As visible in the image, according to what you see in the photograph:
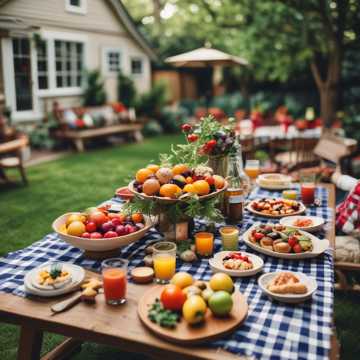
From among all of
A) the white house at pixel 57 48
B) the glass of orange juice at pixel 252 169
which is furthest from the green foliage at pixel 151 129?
the glass of orange juice at pixel 252 169

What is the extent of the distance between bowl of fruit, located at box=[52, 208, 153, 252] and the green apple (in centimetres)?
71

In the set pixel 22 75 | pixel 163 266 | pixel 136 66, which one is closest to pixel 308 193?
pixel 163 266

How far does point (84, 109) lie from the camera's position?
457 inches

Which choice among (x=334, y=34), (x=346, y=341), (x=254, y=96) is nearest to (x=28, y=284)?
(x=346, y=341)

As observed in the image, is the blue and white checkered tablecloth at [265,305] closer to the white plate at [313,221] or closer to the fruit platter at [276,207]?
the white plate at [313,221]

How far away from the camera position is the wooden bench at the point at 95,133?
10578mm

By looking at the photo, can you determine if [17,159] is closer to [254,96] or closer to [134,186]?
[134,186]

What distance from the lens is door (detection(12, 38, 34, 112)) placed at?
10.3m

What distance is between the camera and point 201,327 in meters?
1.72

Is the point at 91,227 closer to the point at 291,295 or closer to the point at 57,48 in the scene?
the point at 291,295

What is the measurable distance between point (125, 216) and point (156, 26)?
18.2 meters

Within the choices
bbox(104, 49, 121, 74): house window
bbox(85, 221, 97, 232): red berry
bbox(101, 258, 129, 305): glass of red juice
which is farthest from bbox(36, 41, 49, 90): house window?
bbox(101, 258, 129, 305): glass of red juice

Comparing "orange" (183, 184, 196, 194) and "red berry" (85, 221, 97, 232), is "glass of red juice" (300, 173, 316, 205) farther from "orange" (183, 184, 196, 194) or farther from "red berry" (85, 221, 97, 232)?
"red berry" (85, 221, 97, 232)

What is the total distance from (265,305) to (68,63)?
1117 cm
